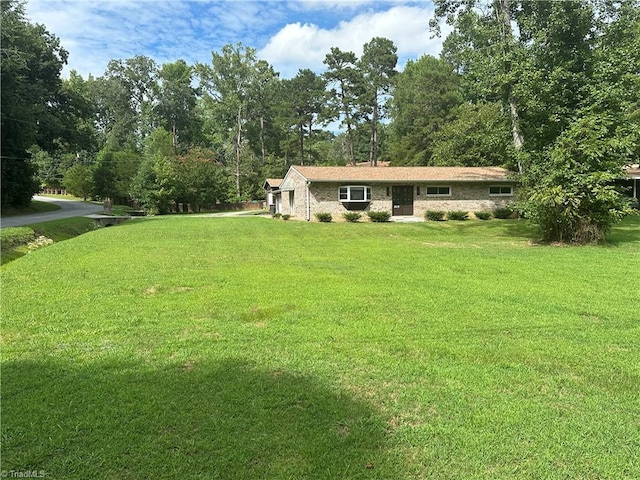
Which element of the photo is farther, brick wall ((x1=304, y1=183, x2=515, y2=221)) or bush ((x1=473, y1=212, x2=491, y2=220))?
brick wall ((x1=304, y1=183, x2=515, y2=221))

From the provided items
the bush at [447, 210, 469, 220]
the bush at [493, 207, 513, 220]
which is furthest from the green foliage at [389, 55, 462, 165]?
the bush at [447, 210, 469, 220]

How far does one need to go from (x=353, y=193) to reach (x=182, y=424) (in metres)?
22.0

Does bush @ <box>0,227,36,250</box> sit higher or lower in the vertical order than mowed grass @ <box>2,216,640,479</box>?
higher

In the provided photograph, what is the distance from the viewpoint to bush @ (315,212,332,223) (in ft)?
76.9

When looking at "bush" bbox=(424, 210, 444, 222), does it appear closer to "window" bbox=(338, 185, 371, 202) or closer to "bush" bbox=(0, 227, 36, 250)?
"window" bbox=(338, 185, 371, 202)

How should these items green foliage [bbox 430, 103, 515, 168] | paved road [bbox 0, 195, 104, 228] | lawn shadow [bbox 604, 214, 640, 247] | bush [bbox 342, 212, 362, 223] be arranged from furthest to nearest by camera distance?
green foliage [bbox 430, 103, 515, 168] < bush [bbox 342, 212, 362, 223] < paved road [bbox 0, 195, 104, 228] < lawn shadow [bbox 604, 214, 640, 247]

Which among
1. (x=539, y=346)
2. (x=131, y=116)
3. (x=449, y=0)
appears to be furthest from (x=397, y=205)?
(x=131, y=116)

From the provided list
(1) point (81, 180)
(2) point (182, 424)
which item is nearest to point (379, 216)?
(2) point (182, 424)

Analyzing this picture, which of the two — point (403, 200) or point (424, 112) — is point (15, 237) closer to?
point (403, 200)

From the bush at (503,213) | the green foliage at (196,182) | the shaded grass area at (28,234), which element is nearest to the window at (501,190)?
the bush at (503,213)

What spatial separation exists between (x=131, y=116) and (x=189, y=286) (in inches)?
2731

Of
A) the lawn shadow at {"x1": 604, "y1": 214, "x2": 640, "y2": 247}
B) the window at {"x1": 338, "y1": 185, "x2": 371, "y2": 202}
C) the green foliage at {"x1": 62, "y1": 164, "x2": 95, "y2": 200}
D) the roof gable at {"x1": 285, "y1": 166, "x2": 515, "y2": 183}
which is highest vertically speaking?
the green foliage at {"x1": 62, "y1": 164, "x2": 95, "y2": 200}

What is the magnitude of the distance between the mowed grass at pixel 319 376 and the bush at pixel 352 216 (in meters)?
15.5

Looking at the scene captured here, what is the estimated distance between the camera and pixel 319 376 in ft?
12.0
